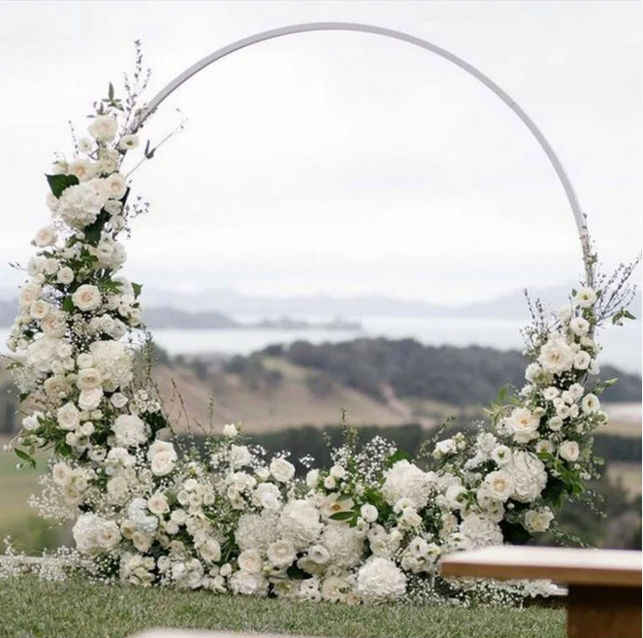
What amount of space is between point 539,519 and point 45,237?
236cm

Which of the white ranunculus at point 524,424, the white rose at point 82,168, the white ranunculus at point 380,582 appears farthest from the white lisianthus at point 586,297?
the white rose at point 82,168

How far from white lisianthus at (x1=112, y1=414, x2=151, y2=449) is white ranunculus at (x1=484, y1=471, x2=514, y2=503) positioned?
1470mm

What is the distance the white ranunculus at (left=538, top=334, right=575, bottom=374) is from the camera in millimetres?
5484

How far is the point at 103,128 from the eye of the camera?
18.9 feet

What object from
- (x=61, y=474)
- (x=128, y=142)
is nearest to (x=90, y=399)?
(x=61, y=474)

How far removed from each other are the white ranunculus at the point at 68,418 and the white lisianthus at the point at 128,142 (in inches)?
44.6

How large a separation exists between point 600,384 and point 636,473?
2.33 meters

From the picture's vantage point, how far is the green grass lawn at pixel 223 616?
4340 millimetres

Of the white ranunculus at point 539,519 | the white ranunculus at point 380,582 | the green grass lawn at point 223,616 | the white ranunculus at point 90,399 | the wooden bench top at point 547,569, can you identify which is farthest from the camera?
the white ranunculus at point 90,399

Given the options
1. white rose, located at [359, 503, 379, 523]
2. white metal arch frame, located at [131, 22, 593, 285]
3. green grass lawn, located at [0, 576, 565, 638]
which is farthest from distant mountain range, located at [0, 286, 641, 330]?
green grass lawn, located at [0, 576, 565, 638]

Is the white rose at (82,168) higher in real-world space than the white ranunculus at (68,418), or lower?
higher

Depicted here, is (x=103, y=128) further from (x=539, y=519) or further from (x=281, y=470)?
(x=539, y=519)

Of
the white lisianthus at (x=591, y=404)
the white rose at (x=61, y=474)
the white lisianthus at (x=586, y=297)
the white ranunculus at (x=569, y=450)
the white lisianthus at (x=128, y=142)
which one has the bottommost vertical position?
the white rose at (x=61, y=474)

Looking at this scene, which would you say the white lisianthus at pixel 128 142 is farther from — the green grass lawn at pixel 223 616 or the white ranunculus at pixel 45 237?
the green grass lawn at pixel 223 616
